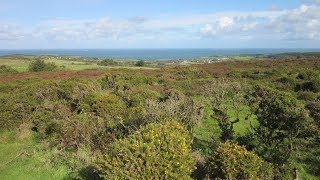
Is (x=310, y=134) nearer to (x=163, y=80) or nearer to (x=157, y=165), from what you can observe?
(x=157, y=165)

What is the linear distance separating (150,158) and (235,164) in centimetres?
247

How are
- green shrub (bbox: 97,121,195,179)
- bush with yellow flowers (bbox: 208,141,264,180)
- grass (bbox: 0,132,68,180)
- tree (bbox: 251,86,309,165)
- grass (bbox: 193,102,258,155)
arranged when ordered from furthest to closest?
1. grass (bbox: 193,102,258,155)
2. grass (bbox: 0,132,68,180)
3. tree (bbox: 251,86,309,165)
4. bush with yellow flowers (bbox: 208,141,264,180)
5. green shrub (bbox: 97,121,195,179)

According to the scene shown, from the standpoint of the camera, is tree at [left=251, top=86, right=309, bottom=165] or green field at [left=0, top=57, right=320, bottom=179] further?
tree at [left=251, top=86, right=309, bottom=165]

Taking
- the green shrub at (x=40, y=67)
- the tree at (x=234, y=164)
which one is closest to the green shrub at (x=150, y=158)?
the tree at (x=234, y=164)

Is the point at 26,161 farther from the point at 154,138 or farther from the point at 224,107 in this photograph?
the point at 224,107

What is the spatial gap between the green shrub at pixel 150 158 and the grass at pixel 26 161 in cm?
299

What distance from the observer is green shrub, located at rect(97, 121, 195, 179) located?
977cm

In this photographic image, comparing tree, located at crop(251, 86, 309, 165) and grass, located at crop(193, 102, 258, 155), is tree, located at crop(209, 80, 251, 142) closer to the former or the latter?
grass, located at crop(193, 102, 258, 155)

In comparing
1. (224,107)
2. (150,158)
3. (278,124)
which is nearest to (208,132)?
(224,107)

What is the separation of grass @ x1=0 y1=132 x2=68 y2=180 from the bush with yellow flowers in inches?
204

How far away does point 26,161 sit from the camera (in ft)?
44.5

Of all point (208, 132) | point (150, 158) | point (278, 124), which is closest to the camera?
point (150, 158)

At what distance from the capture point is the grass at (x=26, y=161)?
12.3 metres

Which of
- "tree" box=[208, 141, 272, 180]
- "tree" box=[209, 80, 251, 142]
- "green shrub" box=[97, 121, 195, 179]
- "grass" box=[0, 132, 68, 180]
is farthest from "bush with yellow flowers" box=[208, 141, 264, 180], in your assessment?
"grass" box=[0, 132, 68, 180]
